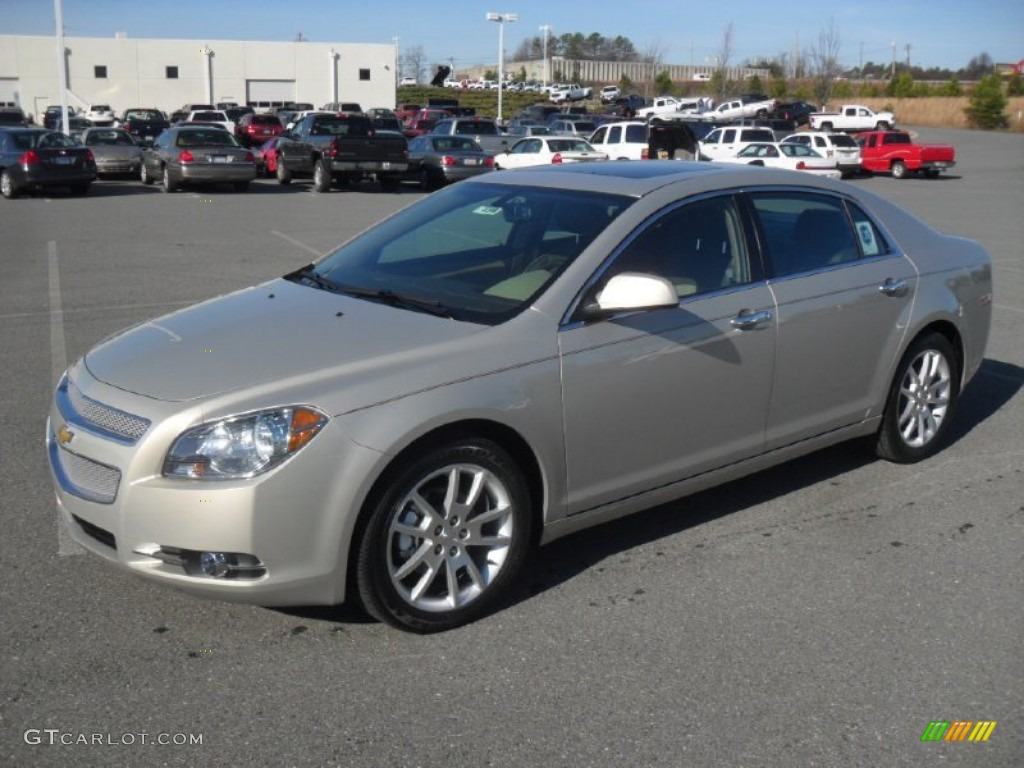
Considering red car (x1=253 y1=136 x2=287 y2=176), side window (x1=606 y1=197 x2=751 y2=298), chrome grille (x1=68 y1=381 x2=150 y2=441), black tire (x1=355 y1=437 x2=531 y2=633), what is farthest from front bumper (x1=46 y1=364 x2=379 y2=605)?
red car (x1=253 y1=136 x2=287 y2=176)

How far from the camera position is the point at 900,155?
35.4 metres

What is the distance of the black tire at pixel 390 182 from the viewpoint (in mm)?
26703

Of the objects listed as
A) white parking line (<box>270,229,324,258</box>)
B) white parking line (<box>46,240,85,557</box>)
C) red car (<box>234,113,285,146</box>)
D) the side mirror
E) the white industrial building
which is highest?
the white industrial building

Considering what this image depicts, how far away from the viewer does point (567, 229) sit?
4.58 m

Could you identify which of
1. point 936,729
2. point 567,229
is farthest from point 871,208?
point 936,729

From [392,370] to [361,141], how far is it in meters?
23.1

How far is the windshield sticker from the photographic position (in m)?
5.43

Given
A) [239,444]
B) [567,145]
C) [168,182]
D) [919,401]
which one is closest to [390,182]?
[567,145]

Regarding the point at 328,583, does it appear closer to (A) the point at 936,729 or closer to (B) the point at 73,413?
(B) the point at 73,413

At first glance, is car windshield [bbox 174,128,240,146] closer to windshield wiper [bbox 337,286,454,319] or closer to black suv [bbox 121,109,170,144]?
black suv [bbox 121,109,170,144]

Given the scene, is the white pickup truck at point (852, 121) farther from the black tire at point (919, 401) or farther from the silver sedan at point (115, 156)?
the black tire at point (919, 401)

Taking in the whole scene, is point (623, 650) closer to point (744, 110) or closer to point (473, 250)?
point (473, 250)
